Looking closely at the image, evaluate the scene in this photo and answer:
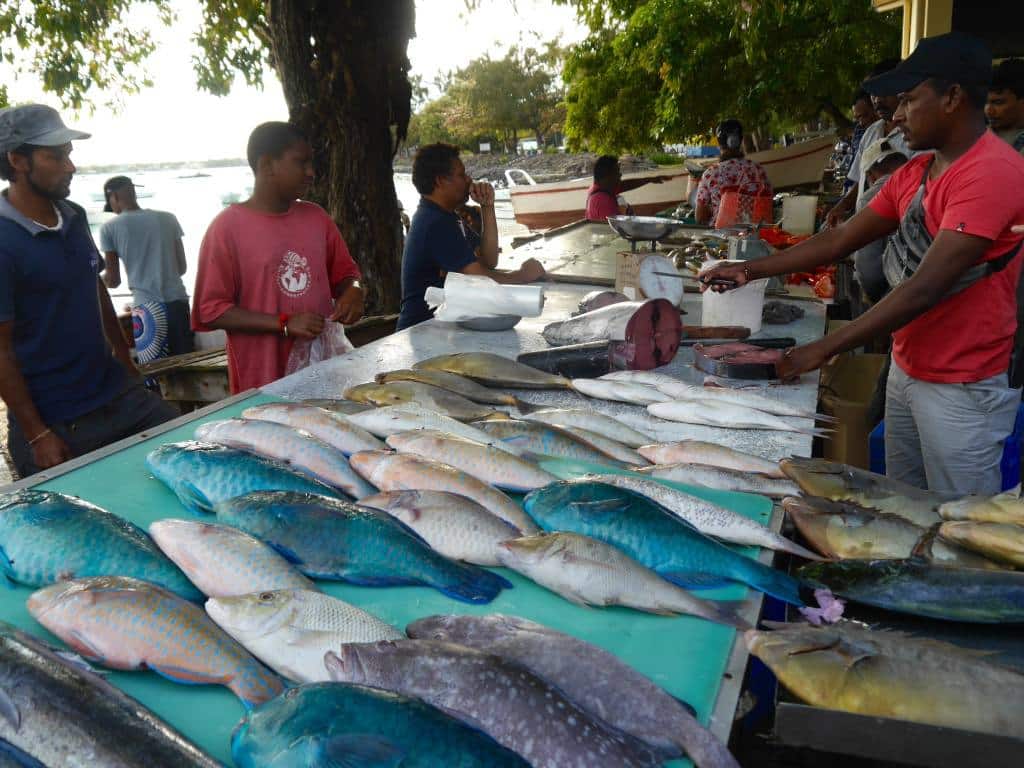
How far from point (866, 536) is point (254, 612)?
1.38 metres

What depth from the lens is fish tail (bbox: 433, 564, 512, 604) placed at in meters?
1.59

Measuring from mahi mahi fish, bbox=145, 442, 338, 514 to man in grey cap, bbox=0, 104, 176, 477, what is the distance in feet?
5.52

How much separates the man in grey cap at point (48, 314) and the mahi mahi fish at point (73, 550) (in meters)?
1.89

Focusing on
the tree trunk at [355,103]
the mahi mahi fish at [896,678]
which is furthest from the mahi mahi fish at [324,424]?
the tree trunk at [355,103]

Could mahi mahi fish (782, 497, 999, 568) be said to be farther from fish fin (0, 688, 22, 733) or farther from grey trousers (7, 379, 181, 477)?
grey trousers (7, 379, 181, 477)

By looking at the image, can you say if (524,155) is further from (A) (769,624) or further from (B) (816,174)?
(A) (769,624)

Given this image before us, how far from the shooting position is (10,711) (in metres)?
1.09

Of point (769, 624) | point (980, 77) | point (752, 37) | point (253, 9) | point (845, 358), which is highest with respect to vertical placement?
point (253, 9)

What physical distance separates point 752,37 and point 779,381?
6.29 m

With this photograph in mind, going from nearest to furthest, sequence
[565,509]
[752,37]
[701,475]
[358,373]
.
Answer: [565,509]
[701,475]
[358,373]
[752,37]

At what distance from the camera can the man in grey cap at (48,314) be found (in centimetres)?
323

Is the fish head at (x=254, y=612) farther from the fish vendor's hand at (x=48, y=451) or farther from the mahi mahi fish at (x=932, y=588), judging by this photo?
the fish vendor's hand at (x=48, y=451)

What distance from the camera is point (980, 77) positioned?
2.73 meters

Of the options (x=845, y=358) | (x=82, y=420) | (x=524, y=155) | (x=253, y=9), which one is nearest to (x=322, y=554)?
(x=82, y=420)
